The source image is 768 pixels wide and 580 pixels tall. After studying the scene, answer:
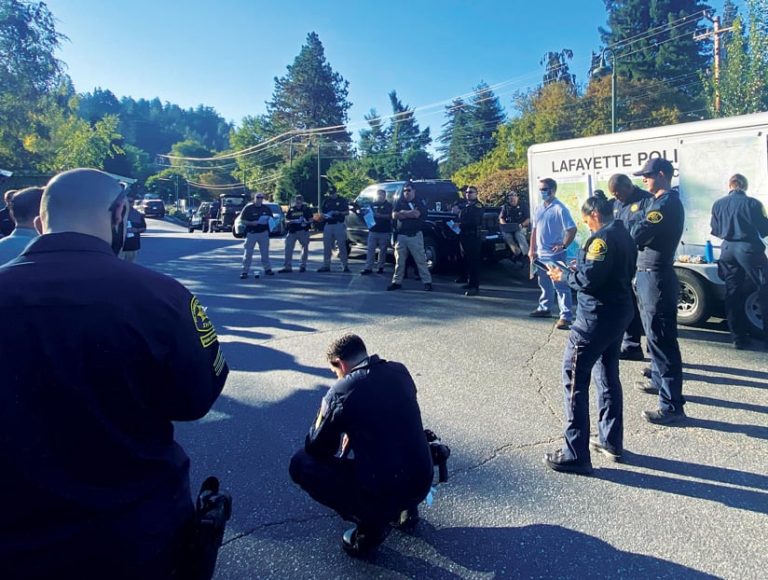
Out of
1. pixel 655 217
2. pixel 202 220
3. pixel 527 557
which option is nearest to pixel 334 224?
pixel 655 217

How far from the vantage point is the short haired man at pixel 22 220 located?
342 centimetres

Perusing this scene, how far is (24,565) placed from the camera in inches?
49.1

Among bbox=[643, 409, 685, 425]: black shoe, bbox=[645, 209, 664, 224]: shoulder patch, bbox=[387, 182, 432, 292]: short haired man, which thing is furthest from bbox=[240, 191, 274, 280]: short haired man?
bbox=[643, 409, 685, 425]: black shoe

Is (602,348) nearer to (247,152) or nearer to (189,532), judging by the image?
(189,532)

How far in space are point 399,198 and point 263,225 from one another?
10.2ft

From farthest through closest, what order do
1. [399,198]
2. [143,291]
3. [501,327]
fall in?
[399,198]
[501,327]
[143,291]

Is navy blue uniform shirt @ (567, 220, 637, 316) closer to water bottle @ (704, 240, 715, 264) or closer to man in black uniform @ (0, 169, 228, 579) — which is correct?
man in black uniform @ (0, 169, 228, 579)

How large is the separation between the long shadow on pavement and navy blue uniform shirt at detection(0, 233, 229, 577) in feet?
4.86

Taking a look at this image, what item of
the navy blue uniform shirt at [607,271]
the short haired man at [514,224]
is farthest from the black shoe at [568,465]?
the short haired man at [514,224]

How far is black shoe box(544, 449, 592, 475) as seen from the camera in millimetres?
3277

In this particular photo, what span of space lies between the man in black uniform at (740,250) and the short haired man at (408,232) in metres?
4.59

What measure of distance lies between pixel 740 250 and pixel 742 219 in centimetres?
36

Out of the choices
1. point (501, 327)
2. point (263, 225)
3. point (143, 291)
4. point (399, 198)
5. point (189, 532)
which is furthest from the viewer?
point (263, 225)

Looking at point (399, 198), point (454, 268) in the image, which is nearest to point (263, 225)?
point (399, 198)
